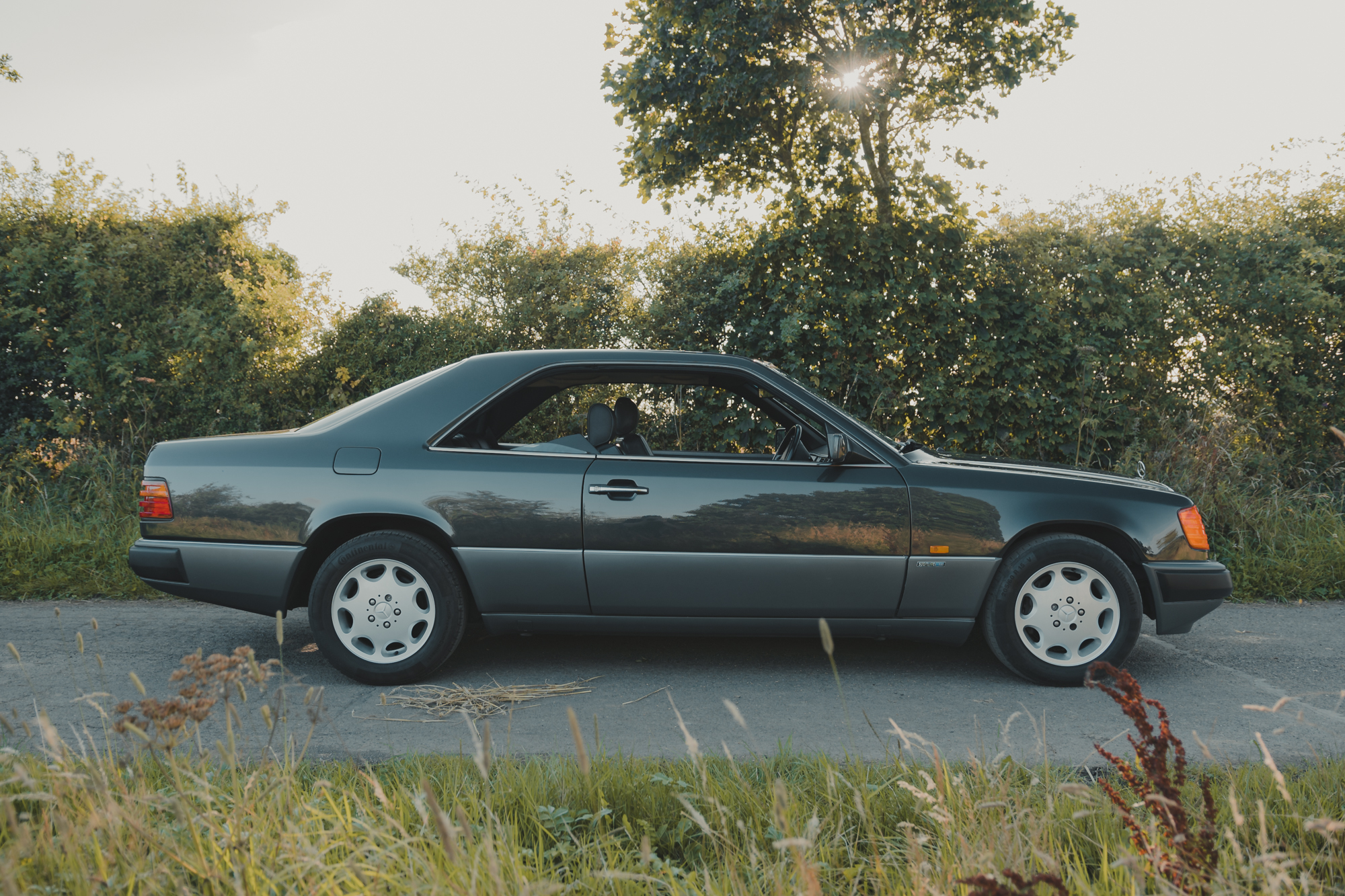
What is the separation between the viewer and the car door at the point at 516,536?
3.91m

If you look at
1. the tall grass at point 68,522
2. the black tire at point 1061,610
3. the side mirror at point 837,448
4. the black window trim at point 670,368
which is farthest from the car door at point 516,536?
the tall grass at point 68,522

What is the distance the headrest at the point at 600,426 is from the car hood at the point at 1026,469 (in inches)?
56.7

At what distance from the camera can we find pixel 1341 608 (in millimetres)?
5734

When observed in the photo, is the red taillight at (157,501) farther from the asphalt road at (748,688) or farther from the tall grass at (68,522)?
the tall grass at (68,522)

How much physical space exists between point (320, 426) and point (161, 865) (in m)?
2.74

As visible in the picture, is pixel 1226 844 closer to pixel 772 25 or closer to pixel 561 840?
pixel 561 840

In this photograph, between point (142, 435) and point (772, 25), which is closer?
point (772, 25)

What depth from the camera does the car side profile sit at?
392 centimetres

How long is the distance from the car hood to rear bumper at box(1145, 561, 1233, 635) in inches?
15.7

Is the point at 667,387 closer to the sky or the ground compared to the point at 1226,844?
closer to the sky

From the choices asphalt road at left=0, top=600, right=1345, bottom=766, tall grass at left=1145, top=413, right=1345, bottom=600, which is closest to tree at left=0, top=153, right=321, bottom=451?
asphalt road at left=0, top=600, right=1345, bottom=766

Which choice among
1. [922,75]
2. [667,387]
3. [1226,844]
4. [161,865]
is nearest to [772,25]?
[922,75]

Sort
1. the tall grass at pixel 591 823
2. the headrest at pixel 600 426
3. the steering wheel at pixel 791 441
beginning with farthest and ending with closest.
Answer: the steering wheel at pixel 791 441 < the headrest at pixel 600 426 < the tall grass at pixel 591 823

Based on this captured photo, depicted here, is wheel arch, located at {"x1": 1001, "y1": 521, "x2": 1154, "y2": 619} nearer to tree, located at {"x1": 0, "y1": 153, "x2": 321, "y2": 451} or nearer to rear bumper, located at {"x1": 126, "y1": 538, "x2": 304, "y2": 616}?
rear bumper, located at {"x1": 126, "y1": 538, "x2": 304, "y2": 616}
